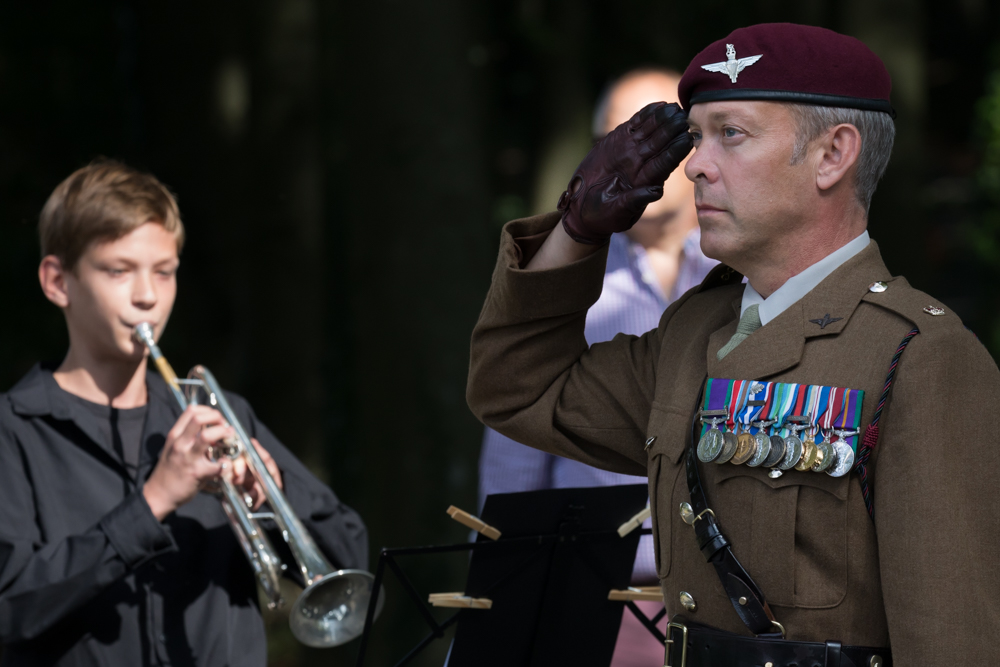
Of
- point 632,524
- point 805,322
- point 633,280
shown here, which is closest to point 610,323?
point 633,280

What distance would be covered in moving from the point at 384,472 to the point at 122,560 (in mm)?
3054

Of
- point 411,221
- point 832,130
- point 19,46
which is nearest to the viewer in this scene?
point 832,130

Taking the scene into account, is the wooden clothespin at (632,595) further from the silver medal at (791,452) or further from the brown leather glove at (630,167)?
the brown leather glove at (630,167)

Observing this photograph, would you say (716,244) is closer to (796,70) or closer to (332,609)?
(796,70)

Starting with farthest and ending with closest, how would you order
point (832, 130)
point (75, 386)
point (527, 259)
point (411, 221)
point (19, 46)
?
point (19, 46), point (411, 221), point (75, 386), point (527, 259), point (832, 130)

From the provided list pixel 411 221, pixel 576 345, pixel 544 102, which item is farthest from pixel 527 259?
pixel 544 102

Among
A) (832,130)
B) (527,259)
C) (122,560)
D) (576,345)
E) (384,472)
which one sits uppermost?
(832,130)

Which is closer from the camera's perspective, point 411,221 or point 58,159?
point 411,221

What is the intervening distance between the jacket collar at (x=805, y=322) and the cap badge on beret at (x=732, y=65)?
0.40 metres

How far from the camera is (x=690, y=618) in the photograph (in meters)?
2.07

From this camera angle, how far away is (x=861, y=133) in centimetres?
207

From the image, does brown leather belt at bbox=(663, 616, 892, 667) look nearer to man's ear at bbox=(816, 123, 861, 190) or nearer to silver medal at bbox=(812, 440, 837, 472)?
silver medal at bbox=(812, 440, 837, 472)

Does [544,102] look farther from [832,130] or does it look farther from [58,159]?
[832,130]

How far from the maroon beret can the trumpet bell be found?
1.71 metres
